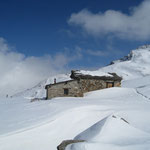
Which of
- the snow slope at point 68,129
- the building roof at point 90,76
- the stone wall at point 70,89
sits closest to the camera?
the snow slope at point 68,129

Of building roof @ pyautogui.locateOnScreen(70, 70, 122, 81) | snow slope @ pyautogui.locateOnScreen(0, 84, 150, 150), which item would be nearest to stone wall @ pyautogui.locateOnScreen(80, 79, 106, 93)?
building roof @ pyautogui.locateOnScreen(70, 70, 122, 81)

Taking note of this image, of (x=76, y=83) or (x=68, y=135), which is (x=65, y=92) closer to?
(x=76, y=83)

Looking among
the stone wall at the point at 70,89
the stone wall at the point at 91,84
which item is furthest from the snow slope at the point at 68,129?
the stone wall at the point at 91,84

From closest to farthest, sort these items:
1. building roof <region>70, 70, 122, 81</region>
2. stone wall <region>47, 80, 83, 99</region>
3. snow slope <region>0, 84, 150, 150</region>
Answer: snow slope <region>0, 84, 150, 150</region> < stone wall <region>47, 80, 83, 99</region> < building roof <region>70, 70, 122, 81</region>

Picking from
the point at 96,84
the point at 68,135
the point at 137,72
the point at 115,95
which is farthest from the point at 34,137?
the point at 137,72

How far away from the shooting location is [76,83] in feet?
62.7

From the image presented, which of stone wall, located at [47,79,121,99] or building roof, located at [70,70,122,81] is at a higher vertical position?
building roof, located at [70,70,122,81]

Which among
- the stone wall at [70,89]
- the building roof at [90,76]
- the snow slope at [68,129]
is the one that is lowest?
the snow slope at [68,129]

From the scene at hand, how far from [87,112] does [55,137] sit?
112 inches

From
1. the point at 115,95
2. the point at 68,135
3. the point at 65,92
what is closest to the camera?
the point at 68,135

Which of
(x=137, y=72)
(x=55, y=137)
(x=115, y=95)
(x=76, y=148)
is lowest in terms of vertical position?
(x=55, y=137)

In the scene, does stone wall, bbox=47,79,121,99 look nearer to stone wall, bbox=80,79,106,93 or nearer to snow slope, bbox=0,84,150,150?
stone wall, bbox=80,79,106,93

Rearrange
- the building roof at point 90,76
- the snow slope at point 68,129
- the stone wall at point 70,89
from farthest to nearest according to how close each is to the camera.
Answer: the building roof at point 90,76, the stone wall at point 70,89, the snow slope at point 68,129

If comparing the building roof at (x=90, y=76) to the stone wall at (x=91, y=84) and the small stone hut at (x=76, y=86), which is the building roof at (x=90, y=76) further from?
the stone wall at (x=91, y=84)
